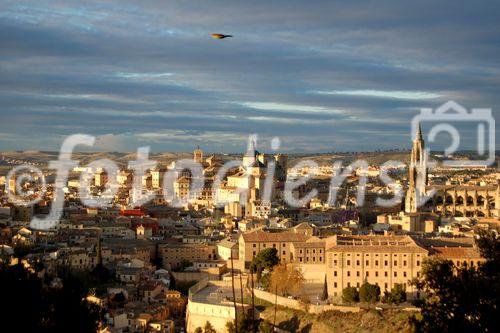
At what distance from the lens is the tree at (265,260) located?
1134 inches

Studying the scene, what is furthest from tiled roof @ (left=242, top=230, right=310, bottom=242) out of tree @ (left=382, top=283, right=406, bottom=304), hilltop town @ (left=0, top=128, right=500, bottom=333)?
tree @ (left=382, top=283, right=406, bottom=304)

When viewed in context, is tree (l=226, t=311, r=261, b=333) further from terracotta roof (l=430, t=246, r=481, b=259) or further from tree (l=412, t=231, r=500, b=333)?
tree (l=412, t=231, r=500, b=333)

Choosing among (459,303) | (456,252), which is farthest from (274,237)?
(459,303)

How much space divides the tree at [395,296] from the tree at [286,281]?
2850mm

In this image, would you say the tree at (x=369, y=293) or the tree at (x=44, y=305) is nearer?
the tree at (x=44, y=305)

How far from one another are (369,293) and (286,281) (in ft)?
8.96

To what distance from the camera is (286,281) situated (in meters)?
25.7

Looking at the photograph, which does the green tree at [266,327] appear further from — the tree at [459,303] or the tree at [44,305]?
the tree at [459,303]

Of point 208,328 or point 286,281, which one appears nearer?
point 208,328

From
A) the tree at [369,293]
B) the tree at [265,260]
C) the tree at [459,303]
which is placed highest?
the tree at [459,303]

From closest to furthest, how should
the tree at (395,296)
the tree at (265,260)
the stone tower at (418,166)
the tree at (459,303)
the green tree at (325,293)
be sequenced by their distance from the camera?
1. the tree at (459,303)
2. the tree at (395,296)
3. the green tree at (325,293)
4. the tree at (265,260)
5. the stone tower at (418,166)


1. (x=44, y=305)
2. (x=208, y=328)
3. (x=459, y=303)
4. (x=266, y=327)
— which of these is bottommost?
(x=208, y=328)

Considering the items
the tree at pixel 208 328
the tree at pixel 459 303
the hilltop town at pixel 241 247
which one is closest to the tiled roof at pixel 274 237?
the hilltop town at pixel 241 247

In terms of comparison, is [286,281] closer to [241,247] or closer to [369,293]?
[369,293]
